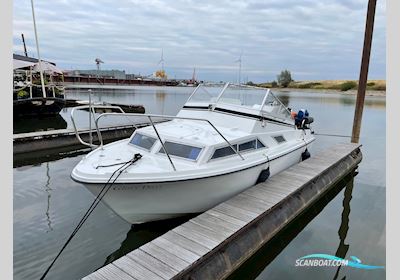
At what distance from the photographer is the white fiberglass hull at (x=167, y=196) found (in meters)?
5.49

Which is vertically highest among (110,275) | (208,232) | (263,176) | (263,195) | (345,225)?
(263,176)

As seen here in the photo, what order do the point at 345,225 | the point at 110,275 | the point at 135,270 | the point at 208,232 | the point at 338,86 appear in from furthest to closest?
the point at 338,86 → the point at 345,225 → the point at 208,232 → the point at 135,270 → the point at 110,275

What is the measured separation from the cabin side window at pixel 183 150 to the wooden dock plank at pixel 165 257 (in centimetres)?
207

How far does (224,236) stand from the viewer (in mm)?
4973

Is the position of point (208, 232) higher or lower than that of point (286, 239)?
higher

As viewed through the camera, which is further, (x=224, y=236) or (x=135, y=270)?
(x=224, y=236)

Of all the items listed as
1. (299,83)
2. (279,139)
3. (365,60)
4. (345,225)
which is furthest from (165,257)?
(299,83)

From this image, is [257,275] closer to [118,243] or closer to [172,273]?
[172,273]

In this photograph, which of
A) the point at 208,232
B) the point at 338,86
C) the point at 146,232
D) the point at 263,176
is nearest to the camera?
the point at 208,232

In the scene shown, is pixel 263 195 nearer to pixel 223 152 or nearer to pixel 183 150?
pixel 223 152

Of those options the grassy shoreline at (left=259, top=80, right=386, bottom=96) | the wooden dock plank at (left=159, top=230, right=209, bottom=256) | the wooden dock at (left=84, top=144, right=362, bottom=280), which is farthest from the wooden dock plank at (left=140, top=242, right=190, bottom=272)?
the grassy shoreline at (left=259, top=80, right=386, bottom=96)

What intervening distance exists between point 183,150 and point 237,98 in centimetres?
334

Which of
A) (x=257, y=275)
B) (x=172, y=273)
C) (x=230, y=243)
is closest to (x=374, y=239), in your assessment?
(x=257, y=275)

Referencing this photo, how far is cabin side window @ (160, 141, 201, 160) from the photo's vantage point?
20.5 ft
